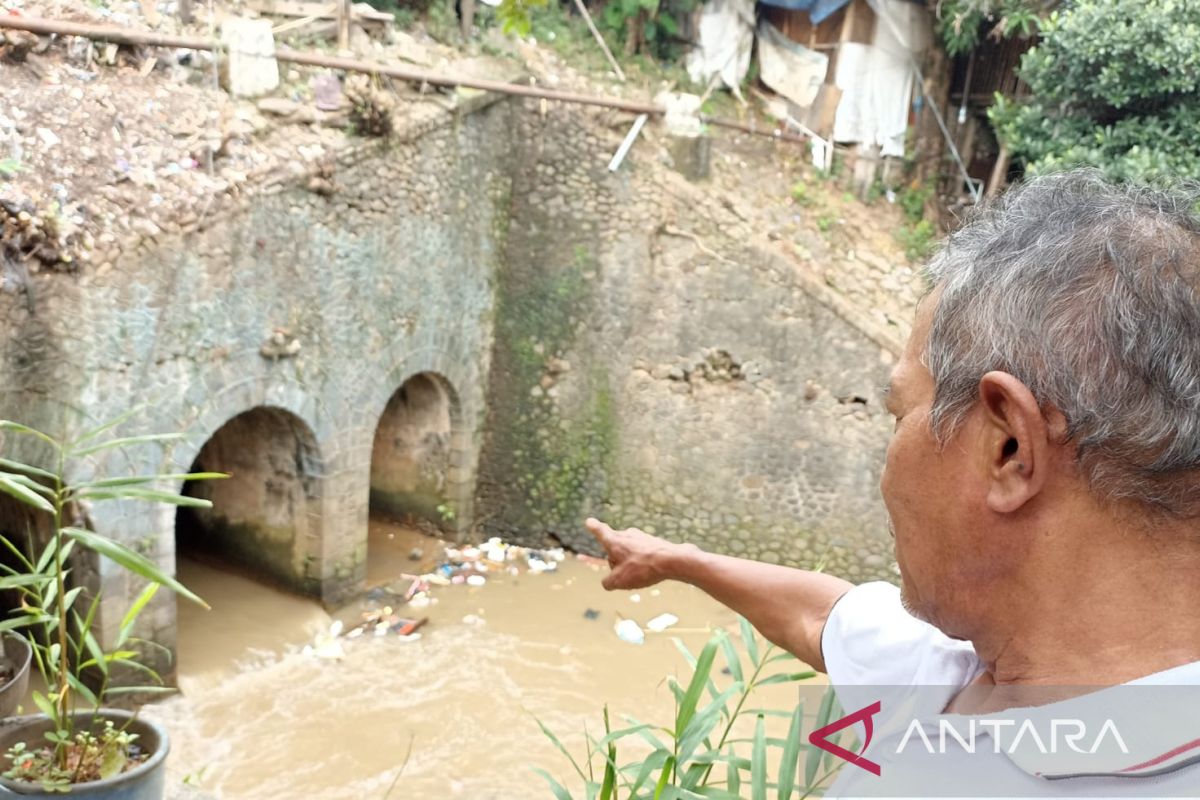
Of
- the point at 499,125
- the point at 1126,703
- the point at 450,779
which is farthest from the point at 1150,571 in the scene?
the point at 499,125

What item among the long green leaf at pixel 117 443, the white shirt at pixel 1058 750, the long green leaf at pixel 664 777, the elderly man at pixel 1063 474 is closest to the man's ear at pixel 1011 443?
the elderly man at pixel 1063 474

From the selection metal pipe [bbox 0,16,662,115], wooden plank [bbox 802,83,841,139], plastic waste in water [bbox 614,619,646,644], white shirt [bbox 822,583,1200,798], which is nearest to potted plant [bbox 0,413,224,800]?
white shirt [bbox 822,583,1200,798]

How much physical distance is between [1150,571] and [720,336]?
7163 mm

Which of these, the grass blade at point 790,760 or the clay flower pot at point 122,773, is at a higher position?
the grass blade at point 790,760

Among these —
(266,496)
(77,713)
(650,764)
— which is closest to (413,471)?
(266,496)

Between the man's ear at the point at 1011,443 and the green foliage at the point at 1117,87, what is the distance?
21.8 ft

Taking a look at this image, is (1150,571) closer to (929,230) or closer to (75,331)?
(75,331)

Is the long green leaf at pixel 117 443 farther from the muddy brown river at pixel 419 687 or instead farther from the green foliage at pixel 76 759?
the muddy brown river at pixel 419 687

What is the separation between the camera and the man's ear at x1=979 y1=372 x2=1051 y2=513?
906mm

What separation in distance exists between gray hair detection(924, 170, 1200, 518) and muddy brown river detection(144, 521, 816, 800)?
184 inches

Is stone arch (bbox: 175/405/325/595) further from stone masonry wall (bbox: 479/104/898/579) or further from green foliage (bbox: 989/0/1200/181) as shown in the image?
green foliage (bbox: 989/0/1200/181)

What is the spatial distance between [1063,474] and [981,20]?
1042cm

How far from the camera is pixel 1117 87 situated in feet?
24.8

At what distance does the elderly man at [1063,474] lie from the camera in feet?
2.86
